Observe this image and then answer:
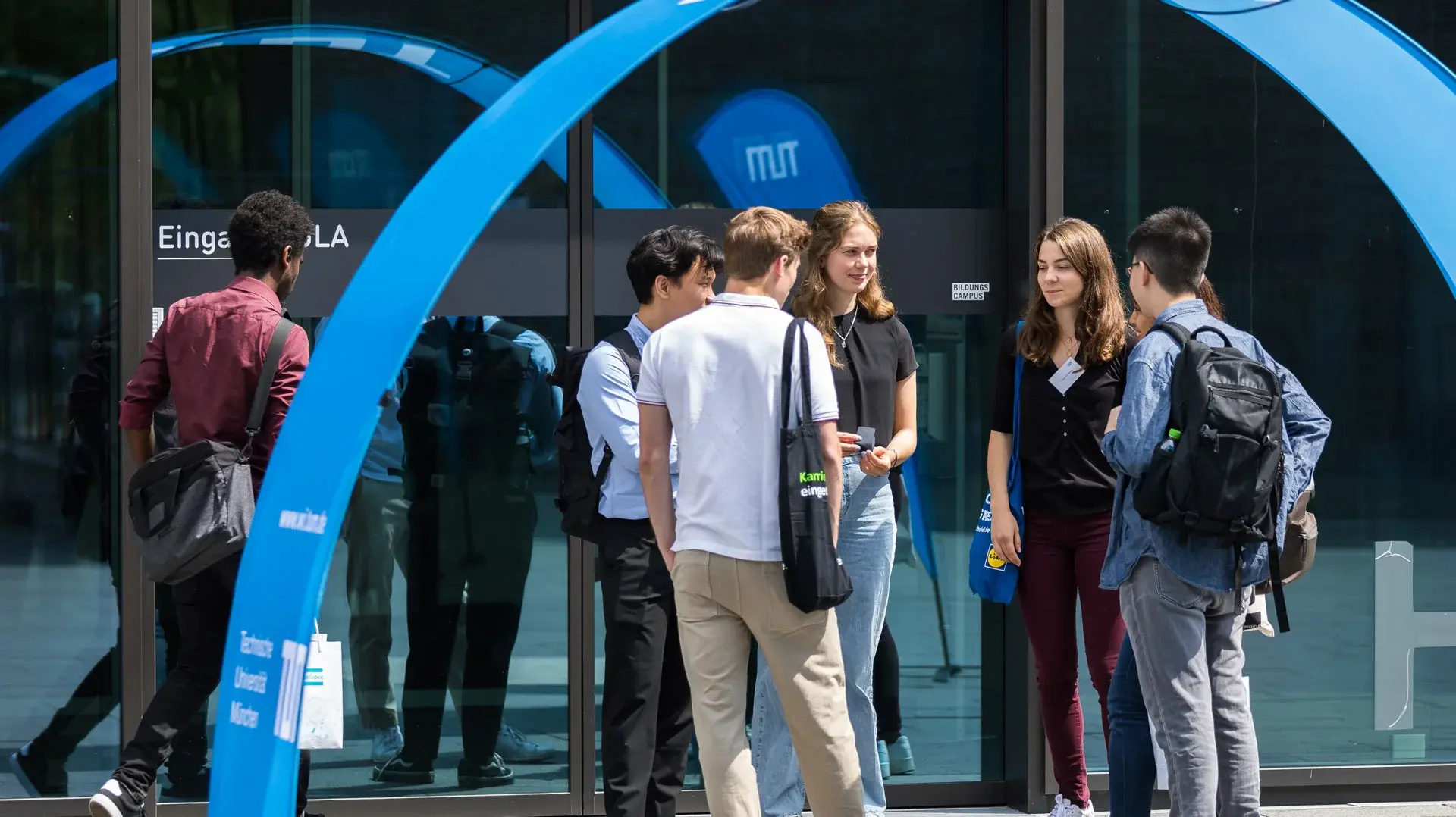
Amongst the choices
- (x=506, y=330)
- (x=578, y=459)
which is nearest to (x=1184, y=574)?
(x=578, y=459)

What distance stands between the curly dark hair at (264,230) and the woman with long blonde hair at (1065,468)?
216 cm

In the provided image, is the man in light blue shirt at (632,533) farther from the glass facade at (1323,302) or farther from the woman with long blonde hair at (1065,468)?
the glass facade at (1323,302)

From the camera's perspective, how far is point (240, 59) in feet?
17.7

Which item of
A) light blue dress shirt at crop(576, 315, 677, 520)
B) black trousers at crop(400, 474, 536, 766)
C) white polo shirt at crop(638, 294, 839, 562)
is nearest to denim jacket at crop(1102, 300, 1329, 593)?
white polo shirt at crop(638, 294, 839, 562)

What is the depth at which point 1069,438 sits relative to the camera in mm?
4809

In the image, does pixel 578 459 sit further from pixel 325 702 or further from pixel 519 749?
pixel 519 749

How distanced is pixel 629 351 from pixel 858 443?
0.73m

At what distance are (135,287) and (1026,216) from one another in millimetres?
3006

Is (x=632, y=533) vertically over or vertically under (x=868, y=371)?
under

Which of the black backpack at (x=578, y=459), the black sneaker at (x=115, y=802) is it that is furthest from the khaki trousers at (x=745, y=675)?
the black sneaker at (x=115, y=802)

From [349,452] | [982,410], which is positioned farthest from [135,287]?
[982,410]

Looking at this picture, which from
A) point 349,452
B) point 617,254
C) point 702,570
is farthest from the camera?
point 617,254

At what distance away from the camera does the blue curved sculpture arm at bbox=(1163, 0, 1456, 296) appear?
5.80m

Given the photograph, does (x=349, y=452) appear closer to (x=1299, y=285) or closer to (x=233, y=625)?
(x=233, y=625)
